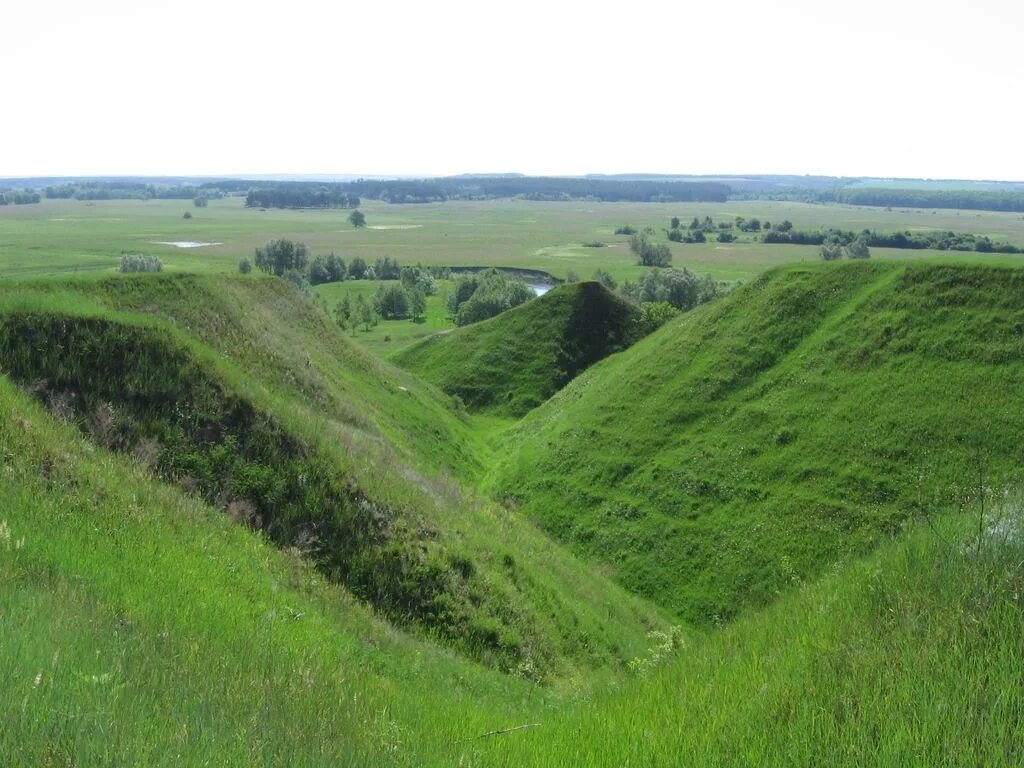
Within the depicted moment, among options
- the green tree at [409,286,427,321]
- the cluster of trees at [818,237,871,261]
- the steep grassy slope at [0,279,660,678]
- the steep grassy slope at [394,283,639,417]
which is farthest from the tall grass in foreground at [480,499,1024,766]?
the cluster of trees at [818,237,871,261]

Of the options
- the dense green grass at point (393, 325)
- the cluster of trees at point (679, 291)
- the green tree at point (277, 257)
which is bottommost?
the dense green grass at point (393, 325)

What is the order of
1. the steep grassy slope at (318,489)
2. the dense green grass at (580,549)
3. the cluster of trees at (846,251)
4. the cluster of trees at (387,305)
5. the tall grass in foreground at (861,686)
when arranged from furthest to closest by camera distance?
1. the cluster of trees at (846,251)
2. the cluster of trees at (387,305)
3. the steep grassy slope at (318,489)
4. the dense green grass at (580,549)
5. the tall grass in foreground at (861,686)

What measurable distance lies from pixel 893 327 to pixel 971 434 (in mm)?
10338

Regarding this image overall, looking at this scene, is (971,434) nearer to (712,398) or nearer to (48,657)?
(712,398)

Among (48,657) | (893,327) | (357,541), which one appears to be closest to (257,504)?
(357,541)

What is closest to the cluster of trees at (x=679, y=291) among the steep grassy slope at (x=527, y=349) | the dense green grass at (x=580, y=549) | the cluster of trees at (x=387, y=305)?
the steep grassy slope at (x=527, y=349)

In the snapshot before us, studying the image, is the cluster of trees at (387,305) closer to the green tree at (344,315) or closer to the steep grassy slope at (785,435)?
the green tree at (344,315)

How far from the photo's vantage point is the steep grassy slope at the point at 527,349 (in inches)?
2842

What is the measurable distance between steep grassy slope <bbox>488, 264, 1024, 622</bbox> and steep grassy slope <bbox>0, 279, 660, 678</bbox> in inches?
287

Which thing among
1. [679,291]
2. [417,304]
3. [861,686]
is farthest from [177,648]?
[417,304]

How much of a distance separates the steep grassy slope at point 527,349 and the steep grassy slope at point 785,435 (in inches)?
790

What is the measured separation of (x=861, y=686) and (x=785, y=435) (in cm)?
3473

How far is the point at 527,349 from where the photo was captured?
77062mm

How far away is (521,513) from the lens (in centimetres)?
4084
